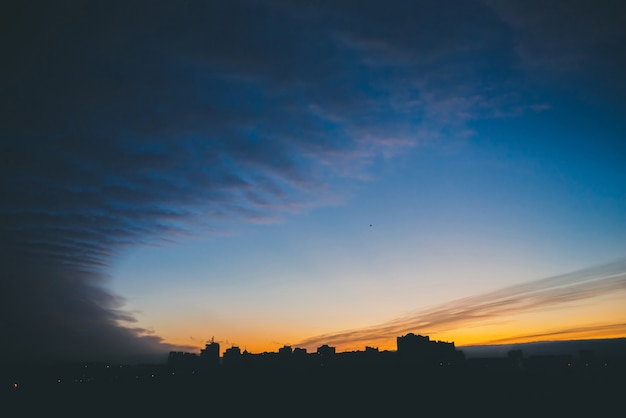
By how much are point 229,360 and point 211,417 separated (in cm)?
8849

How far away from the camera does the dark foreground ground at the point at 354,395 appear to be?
274 feet

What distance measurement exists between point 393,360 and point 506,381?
39702 mm

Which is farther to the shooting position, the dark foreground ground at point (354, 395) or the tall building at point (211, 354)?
the tall building at point (211, 354)

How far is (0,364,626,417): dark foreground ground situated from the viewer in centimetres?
8338

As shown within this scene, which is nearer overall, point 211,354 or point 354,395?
point 354,395

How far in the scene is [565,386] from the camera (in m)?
97.9

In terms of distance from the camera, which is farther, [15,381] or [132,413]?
[15,381]

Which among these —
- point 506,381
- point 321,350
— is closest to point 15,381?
point 321,350

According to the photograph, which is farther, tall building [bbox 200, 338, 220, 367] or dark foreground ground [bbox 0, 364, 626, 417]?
tall building [bbox 200, 338, 220, 367]

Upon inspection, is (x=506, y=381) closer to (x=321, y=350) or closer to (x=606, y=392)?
(x=606, y=392)

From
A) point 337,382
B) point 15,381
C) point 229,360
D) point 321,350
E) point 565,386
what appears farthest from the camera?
point 229,360

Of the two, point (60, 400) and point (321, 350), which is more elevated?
point (321, 350)

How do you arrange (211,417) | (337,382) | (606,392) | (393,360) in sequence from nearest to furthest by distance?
1. (211,417)
2. (606,392)
3. (337,382)
4. (393,360)

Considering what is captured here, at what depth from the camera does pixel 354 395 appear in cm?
9438
